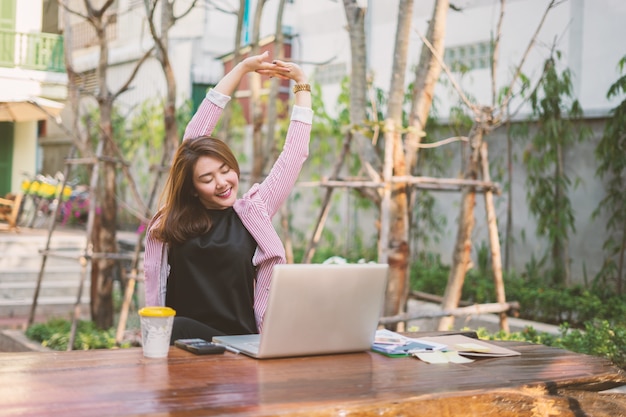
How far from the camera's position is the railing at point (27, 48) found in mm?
11953

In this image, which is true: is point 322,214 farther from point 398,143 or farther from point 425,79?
point 425,79

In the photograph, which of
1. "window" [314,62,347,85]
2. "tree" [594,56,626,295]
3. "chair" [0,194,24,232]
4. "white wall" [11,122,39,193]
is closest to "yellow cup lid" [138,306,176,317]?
"tree" [594,56,626,295]

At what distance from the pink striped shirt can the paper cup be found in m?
0.62

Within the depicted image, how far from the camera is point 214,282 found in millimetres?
2898

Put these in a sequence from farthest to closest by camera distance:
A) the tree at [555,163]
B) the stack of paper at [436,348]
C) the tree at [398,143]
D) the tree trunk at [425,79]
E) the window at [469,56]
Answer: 1. the window at [469,56]
2. the tree at [555,163]
3. the tree trunk at [425,79]
4. the tree at [398,143]
5. the stack of paper at [436,348]

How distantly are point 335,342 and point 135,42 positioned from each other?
13.6m

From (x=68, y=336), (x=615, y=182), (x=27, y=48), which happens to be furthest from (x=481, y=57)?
(x=27, y=48)

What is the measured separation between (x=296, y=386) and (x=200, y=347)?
1.34 feet

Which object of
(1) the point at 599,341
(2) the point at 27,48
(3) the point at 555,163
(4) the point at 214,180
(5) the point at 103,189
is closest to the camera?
(4) the point at 214,180

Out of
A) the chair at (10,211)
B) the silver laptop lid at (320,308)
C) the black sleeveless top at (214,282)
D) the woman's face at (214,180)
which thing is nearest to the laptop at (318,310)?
the silver laptop lid at (320,308)

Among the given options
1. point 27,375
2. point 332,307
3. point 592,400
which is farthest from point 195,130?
point 592,400

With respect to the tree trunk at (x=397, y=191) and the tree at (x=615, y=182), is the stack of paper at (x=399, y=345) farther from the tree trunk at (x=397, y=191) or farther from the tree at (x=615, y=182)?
the tree at (x=615, y=182)

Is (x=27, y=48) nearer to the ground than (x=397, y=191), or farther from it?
farther from it

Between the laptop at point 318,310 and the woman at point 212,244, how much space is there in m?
0.41
